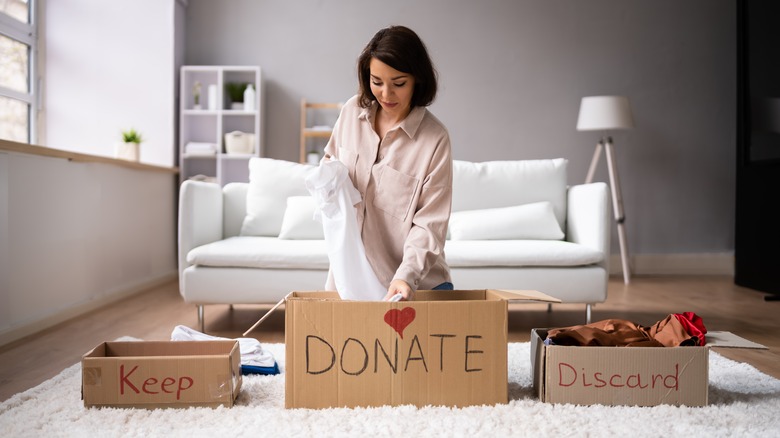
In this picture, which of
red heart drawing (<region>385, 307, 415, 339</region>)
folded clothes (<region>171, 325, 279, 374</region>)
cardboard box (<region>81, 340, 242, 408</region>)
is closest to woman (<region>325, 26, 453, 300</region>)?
red heart drawing (<region>385, 307, 415, 339</region>)

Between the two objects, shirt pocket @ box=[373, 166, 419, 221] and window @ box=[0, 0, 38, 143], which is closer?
shirt pocket @ box=[373, 166, 419, 221]

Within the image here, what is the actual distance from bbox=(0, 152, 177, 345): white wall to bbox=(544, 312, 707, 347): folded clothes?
214 centimetres

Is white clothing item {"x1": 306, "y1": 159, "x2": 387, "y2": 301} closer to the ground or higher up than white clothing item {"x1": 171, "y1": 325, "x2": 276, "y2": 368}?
higher up

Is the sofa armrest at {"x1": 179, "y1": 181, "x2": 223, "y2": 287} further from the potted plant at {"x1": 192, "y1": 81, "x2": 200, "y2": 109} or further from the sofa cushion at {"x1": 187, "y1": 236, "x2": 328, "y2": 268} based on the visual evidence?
the potted plant at {"x1": 192, "y1": 81, "x2": 200, "y2": 109}

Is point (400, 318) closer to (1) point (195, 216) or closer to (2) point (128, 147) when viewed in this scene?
(1) point (195, 216)

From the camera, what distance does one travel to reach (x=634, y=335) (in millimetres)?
1839

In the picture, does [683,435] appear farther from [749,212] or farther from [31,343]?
[749,212]

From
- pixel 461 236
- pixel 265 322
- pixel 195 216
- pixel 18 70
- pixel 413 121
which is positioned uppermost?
pixel 18 70

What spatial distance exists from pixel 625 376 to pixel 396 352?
24.3 inches

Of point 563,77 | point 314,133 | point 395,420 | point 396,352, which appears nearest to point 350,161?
point 396,352

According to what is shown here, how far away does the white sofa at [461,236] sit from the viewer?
289 centimetres

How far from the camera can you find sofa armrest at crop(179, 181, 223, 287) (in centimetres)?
294

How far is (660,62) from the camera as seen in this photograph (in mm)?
5352

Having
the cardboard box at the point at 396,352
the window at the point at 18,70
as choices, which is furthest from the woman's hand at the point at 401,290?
the window at the point at 18,70
